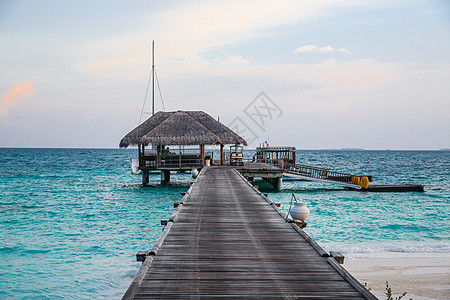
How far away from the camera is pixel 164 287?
4.28 meters

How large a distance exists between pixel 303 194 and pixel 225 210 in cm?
1715

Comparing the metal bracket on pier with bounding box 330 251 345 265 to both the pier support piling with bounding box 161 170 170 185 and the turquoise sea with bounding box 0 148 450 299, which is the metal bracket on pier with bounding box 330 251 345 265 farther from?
the pier support piling with bounding box 161 170 170 185

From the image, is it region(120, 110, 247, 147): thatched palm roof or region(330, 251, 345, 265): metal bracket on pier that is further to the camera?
region(120, 110, 247, 147): thatched palm roof

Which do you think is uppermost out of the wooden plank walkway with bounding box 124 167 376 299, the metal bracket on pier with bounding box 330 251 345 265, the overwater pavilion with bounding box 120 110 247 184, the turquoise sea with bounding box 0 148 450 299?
the overwater pavilion with bounding box 120 110 247 184

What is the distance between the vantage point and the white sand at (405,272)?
27.9 ft

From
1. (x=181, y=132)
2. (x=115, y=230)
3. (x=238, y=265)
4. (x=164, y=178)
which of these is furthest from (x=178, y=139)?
(x=238, y=265)

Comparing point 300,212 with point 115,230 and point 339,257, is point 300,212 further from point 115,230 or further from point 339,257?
point 115,230

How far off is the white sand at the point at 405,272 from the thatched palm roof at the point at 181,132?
15.4m

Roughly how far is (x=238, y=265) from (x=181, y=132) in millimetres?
21022

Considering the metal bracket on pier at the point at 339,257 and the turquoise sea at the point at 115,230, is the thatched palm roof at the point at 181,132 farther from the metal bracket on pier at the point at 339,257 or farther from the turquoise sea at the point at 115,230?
the metal bracket on pier at the point at 339,257

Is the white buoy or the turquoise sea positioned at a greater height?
the white buoy

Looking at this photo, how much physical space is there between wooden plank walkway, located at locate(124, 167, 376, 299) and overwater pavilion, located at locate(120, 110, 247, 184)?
671 inches

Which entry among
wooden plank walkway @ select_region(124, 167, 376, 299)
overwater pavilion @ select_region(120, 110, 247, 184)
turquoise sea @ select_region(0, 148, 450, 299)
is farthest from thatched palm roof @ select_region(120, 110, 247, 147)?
wooden plank walkway @ select_region(124, 167, 376, 299)

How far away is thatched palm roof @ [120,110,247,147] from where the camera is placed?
2508 cm
